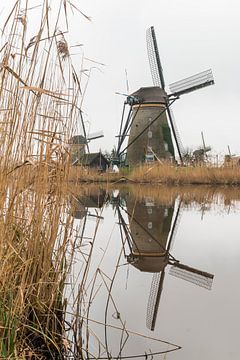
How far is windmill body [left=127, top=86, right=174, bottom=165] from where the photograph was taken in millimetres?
19516

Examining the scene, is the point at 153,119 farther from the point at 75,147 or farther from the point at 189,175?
the point at 75,147

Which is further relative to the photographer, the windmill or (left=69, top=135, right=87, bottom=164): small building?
the windmill

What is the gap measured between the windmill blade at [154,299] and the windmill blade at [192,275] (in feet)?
0.34

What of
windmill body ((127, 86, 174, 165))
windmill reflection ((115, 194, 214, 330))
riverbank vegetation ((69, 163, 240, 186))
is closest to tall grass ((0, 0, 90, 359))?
windmill reflection ((115, 194, 214, 330))

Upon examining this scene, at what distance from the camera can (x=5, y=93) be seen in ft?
4.76

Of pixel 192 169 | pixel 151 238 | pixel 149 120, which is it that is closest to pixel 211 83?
pixel 149 120

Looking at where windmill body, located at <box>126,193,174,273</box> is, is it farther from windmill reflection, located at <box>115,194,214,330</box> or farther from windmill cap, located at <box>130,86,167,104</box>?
windmill cap, located at <box>130,86,167,104</box>

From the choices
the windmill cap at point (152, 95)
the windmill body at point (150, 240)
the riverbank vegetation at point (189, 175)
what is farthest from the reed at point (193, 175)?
the windmill body at point (150, 240)

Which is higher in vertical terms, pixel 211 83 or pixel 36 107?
pixel 211 83

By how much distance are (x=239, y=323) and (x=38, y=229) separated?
1.09m

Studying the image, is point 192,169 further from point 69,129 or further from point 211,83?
point 69,129

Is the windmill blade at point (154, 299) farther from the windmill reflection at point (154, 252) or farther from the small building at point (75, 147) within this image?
the small building at point (75, 147)

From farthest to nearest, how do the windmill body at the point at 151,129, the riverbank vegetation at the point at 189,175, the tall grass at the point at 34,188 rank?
the windmill body at the point at 151,129 < the riverbank vegetation at the point at 189,175 < the tall grass at the point at 34,188

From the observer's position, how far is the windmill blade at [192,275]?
2594mm
